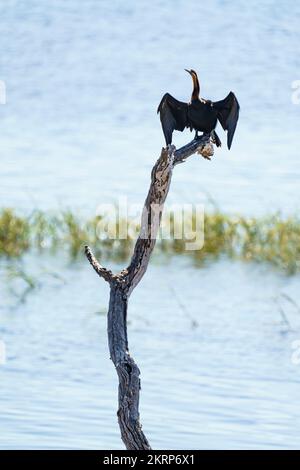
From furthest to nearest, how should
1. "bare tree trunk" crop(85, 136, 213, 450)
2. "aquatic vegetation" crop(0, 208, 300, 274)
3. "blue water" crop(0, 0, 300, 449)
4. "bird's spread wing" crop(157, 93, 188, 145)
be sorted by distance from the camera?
"aquatic vegetation" crop(0, 208, 300, 274) → "blue water" crop(0, 0, 300, 449) → "bird's spread wing" crop(157, 93, 188, 145) → "bare tree trunk" crop(85, 136, 213, 450)

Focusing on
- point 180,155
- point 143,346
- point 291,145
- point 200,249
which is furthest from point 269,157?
point 180,155

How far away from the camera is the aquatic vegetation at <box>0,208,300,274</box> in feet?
46.1

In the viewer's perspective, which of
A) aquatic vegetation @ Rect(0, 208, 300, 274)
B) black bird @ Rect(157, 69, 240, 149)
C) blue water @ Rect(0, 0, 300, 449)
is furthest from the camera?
aquatic vegetation @ Rect(0, 208, 300, 274)

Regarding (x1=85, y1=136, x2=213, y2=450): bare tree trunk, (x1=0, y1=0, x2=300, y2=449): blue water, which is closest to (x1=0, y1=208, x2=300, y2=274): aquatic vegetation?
(x1=0, y1=0, x2=300, y2=449): blue water

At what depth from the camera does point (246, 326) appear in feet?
39.8

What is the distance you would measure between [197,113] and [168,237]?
7.16 m

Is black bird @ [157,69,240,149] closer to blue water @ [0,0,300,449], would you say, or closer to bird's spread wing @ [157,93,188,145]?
bird's spread wing @ [157,93,188,145]

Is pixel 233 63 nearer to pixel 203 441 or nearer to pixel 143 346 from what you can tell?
pixel 143 346

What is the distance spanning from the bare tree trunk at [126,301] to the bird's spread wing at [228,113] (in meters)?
1.45

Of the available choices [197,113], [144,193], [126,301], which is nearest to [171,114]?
[197,113]

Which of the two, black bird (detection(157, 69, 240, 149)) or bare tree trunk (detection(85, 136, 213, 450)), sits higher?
black bird (detection(157, 69, 240, 149))

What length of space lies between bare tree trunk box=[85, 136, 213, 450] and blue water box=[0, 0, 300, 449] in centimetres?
266

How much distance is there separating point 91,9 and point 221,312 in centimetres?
1451

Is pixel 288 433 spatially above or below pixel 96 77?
below
